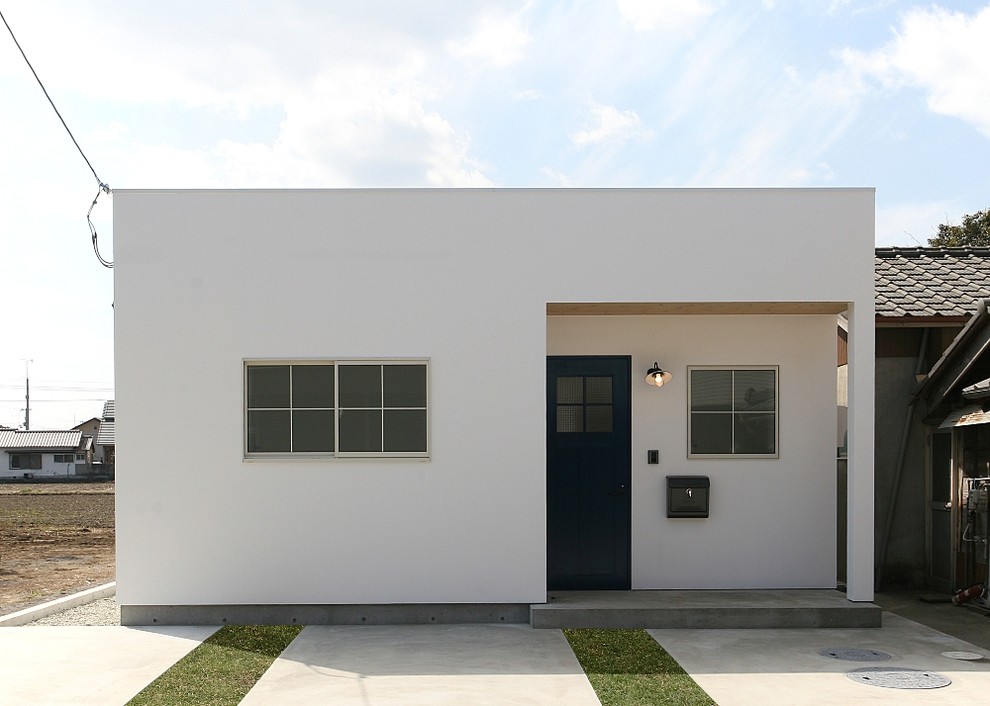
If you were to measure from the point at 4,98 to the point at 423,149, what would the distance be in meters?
4.25

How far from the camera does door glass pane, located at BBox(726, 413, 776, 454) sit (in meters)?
9.16

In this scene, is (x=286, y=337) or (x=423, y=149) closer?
(x=286, y=337)

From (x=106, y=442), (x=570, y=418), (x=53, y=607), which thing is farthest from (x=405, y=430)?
(x=106, y=442)

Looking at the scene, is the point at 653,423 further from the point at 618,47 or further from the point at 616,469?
the point at 618,47

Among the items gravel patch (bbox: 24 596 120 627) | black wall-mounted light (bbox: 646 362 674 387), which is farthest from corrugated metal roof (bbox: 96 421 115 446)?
black wall-mounted light (bbox: 646 362 674 387)

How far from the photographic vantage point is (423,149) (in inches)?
366

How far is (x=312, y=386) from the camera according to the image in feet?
27.3

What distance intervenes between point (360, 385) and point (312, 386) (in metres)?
0.43

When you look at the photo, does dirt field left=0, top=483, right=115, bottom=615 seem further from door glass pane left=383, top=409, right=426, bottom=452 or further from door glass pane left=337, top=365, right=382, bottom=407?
door glass pane left=383, top=409, right=426, bottom=452

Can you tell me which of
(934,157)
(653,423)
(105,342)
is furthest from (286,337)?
(934,157)

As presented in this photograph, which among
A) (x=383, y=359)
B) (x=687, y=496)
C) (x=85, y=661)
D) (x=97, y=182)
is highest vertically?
(x=97, y=182)

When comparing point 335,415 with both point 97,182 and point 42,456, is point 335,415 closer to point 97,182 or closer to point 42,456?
point 97,182

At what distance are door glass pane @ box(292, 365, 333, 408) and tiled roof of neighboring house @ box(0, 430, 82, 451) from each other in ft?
178

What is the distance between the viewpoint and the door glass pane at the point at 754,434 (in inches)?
360
